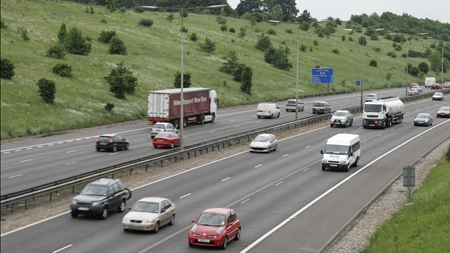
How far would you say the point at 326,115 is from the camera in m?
89.6

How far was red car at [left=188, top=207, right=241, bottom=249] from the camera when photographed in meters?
29.6

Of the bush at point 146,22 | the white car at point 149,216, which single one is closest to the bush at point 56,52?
the bush at point 146,22

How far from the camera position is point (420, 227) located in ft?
109

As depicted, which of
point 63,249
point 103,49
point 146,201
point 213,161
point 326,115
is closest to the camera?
point 63,249

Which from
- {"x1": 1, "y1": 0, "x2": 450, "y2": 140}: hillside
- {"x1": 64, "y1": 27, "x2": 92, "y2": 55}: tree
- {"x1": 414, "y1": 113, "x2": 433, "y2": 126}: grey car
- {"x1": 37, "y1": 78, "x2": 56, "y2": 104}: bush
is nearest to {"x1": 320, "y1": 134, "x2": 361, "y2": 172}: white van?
{"x1": 1, "y1": 0, "x2": 450, "y2": 140}: hillside

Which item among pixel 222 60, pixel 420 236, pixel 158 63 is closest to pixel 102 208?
pixel 420 236

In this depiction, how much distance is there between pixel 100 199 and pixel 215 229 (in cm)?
731

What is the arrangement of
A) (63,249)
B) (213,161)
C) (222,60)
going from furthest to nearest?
(222,60) < (213,161) < (63,249)

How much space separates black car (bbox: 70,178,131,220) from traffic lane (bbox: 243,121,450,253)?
847cm

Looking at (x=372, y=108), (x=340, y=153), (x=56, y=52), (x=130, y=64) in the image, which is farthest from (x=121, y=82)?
(x=340, y=153)

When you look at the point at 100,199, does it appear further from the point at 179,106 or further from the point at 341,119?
the point at 341,119

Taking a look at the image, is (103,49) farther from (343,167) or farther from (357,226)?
(357,226)

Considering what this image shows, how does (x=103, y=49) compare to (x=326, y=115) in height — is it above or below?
above

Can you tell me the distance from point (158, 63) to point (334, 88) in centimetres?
4772
